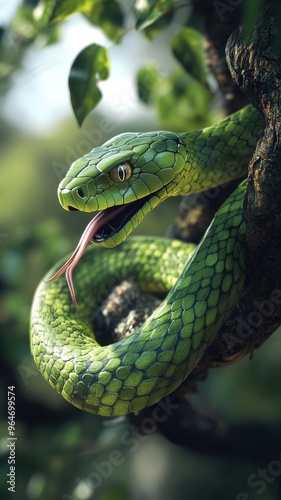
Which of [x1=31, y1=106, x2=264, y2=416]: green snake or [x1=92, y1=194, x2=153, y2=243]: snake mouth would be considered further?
[x1=92, y1=194, x2=153, y2=243]: snake mouth

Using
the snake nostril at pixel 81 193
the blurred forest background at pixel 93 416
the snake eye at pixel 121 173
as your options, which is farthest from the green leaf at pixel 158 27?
the snake nostril at pixel 81 193

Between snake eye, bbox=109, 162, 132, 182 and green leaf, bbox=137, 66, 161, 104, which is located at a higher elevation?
green leaf, bbox=137, 66, 161, 104

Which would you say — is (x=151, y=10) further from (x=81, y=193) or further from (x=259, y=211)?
(x=259, y=211)

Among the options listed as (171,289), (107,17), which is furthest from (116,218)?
(107,17)

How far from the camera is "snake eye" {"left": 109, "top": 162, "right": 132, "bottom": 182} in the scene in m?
2.13

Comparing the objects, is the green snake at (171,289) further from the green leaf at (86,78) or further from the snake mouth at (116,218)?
the green leaf at (86,78)

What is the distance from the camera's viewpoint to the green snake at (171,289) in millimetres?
1928

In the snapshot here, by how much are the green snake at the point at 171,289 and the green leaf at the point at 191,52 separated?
819mm

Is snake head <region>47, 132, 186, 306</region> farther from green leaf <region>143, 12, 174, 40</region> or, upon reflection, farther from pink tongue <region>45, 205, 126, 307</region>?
green leaf <region>143, 12, 174, 40</region>

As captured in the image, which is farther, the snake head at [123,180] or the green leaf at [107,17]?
the green leaf at [107,17]

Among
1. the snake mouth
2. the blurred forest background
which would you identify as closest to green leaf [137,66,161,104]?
the blurred forest background

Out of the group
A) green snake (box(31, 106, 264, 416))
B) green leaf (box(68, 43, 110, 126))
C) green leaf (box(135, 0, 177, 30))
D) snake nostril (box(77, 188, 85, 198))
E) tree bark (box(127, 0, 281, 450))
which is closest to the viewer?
tree bark (box(127, 0, 281, 450))

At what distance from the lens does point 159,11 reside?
243cm

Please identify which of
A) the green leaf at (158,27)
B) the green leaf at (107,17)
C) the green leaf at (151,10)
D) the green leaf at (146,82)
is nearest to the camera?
the green leaf at (151,10)
